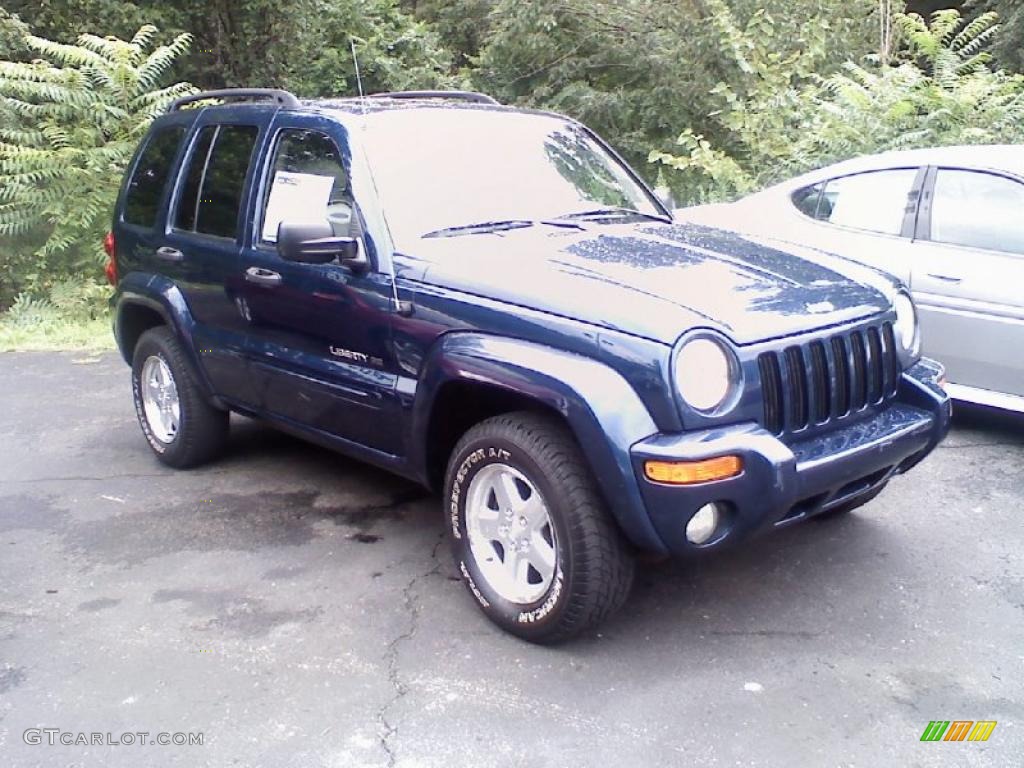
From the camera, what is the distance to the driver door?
13.1 ft

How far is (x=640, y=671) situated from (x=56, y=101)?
9.83 meters

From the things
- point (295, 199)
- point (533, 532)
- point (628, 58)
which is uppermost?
point (628, 58)

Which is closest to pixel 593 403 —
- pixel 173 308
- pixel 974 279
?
pixel 173 308

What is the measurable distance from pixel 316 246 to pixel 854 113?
7.14 metres

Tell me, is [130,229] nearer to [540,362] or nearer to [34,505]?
[34,505]

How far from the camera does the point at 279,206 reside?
450cm

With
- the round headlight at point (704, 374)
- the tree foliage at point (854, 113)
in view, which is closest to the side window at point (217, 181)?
the round headlight at point (704, 374)

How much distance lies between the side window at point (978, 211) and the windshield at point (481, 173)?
6.44ft

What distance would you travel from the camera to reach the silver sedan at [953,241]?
5.40 m

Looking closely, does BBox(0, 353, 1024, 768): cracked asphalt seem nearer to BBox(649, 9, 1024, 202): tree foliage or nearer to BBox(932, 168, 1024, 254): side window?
BBox(932, 168, 1024, 254): side window

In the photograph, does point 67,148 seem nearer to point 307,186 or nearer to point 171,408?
point 171,408

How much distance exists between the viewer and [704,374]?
10.5 feet

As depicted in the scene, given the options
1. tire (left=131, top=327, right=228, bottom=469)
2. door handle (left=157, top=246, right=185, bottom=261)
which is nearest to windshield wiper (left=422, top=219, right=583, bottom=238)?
door handle (left=157, top=246, right=185, bottom=261)

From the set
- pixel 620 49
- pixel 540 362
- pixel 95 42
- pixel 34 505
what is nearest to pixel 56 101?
pixel 95 42
